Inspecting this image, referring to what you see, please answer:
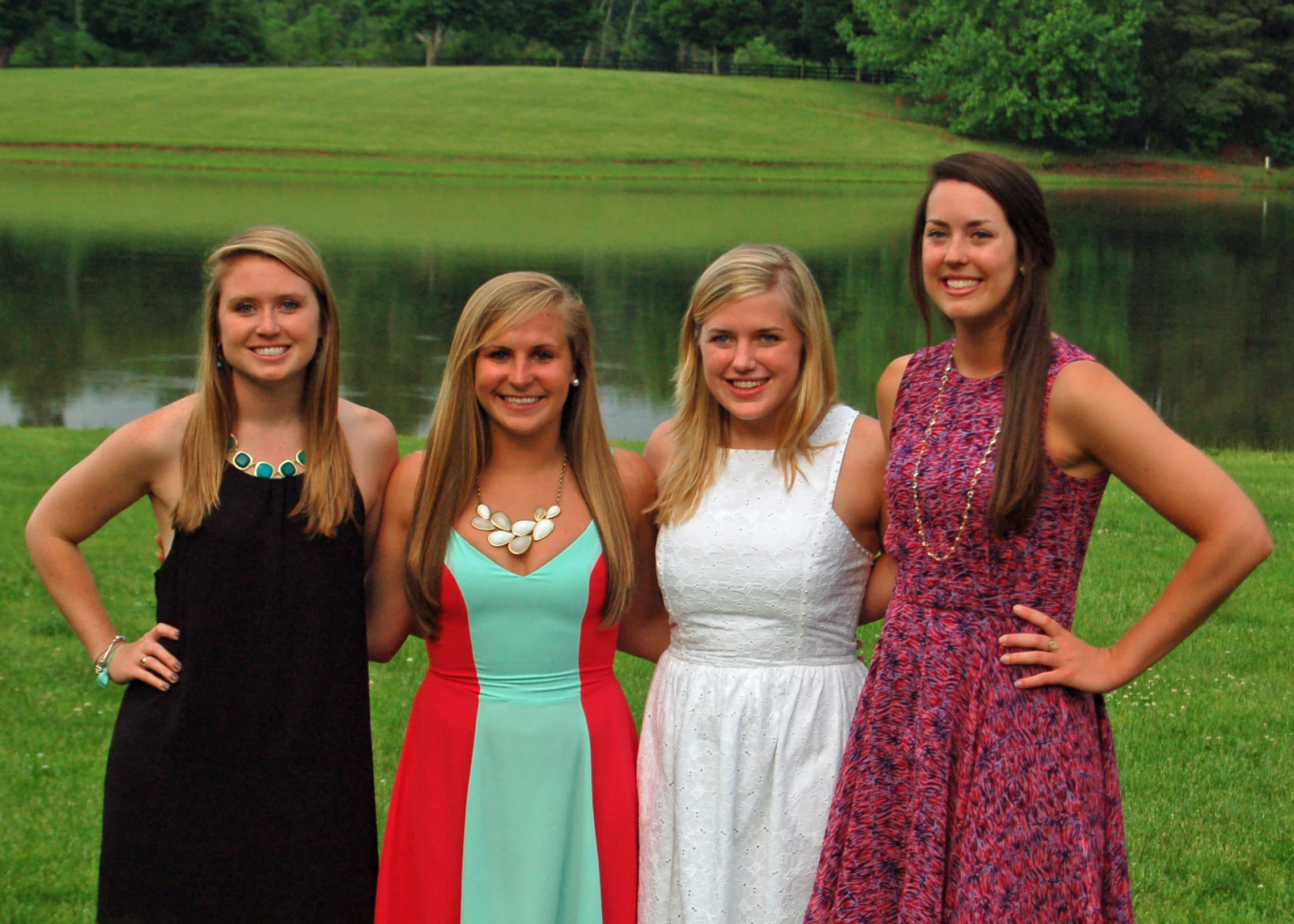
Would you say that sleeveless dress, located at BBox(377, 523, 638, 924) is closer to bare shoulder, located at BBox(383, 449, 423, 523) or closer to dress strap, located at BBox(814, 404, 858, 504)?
bare shoulder, located at BBox(383, 449, 423, 523)

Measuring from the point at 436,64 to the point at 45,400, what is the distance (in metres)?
60.9

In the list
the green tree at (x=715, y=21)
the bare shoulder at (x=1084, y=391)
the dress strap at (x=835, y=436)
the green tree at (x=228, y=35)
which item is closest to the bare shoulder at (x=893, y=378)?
the dress strap at (x=835, y=436)

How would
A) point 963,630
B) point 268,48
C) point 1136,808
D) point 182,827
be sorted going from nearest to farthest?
point 963,630 → point 182,827 → point 1136,808 → point 268,48

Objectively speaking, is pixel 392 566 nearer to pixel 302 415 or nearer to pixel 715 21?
pixel 302 415

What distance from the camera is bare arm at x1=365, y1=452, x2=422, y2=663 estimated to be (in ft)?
11.1

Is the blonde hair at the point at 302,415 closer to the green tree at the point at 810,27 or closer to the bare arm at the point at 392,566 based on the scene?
the bare arm at the point at 392,566

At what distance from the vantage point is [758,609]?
3.30 metres

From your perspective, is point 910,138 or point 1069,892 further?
point 910,138

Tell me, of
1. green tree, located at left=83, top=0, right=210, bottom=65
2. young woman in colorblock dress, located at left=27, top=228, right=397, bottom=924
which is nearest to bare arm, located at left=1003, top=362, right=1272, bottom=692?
young woman in colorblock dress, located at left=27, top=228, right=397, bottom=924

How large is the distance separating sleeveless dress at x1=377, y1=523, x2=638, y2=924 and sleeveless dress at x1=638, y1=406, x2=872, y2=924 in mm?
113

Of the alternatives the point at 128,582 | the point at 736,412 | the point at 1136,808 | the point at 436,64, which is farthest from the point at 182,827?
the point at 436,64

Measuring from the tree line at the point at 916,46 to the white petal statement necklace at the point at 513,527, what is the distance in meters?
55.1

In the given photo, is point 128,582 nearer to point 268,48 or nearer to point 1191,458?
point 1191,458

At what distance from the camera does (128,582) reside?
292 inches
